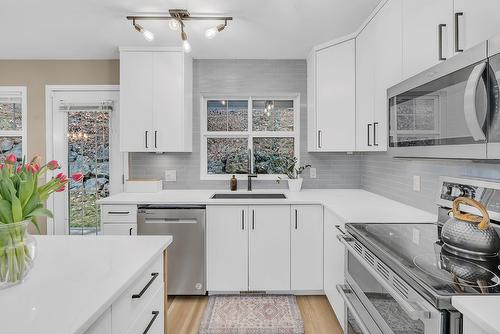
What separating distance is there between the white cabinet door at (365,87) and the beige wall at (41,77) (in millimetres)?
2504

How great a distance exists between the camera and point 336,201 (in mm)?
2514

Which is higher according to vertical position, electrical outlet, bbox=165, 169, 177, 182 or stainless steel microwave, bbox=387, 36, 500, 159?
stainless steel microwave, bbox=387, 36, 500, 159

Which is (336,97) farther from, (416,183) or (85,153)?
(85,153)

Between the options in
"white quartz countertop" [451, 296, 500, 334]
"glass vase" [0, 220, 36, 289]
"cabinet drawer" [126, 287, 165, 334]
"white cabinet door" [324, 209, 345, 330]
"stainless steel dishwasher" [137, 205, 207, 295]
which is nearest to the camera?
"white quartz countertop" [451, 296, 500, 334]

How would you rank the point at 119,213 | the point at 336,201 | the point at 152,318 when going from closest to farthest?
the point at 152,318 < the point at 336,201 < the point at 119,213

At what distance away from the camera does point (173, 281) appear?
2.62 metres

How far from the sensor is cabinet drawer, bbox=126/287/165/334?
110 centimetres

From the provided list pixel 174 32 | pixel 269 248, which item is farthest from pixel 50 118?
pixel 269 248

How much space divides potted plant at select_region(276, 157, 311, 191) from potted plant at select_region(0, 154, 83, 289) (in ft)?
7.92

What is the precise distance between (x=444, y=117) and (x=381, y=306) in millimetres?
818

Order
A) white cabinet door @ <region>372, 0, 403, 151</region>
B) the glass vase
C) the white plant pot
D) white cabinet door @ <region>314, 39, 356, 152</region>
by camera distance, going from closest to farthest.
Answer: the glass vase, white cabinet door @ <region>372, 0, 403, 151</region>, white cabinet door @ <region>314, 39, 356, 152</region>, the white plant pot

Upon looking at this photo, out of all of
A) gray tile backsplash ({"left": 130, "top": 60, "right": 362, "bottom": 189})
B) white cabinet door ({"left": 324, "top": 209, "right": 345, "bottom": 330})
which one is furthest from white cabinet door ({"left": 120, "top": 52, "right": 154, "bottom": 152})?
white cabinet door ({"left": 324, "top": 209, "right": 345, "bottom": 330})

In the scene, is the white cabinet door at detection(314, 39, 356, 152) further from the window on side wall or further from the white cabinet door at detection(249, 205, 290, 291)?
the window on side wall

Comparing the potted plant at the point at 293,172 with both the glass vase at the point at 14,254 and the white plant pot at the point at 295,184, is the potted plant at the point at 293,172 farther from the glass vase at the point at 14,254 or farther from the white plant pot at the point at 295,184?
the glass vase at the point at 14,254
